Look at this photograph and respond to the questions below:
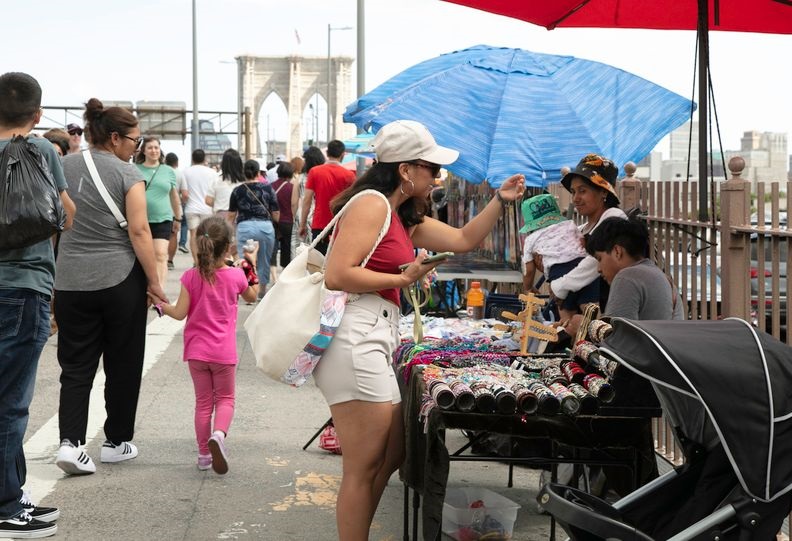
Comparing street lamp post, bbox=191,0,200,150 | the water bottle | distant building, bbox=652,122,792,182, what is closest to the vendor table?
the water bottle

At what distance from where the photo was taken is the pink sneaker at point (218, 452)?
260 inches

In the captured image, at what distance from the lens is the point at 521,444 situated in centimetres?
645

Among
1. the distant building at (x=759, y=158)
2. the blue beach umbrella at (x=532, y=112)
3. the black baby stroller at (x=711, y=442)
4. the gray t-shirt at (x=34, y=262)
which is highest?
the distant building at (x=759, y=158)

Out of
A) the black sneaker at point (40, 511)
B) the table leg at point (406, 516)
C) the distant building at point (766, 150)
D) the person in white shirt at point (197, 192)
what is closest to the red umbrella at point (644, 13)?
the table leg at point (406, 516)

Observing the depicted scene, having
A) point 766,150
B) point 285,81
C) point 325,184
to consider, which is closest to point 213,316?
point 325,184

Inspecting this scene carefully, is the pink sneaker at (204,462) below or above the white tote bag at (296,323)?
below

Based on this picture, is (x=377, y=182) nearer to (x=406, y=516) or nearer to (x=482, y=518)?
(x=406, y=516)

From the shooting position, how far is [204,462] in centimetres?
692

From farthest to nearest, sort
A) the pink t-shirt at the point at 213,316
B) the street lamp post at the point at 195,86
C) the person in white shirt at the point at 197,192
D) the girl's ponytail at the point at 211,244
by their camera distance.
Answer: the street lamp post at the point at 195,86 < the person in white shirt at the point at 197,192 < the girl's ponytail at the point at 211,244 < the pink t-shirt at the point at 213,316

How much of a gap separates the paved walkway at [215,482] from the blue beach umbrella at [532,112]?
6.95ft

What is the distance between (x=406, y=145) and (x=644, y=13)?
9.72 ft

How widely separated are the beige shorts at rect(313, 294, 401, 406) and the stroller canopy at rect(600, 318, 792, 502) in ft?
3.87

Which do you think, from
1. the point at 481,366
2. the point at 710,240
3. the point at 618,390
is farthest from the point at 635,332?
the point at 710,240

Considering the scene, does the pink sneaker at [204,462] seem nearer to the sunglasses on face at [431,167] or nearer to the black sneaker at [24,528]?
the black sneaker at [24,528]
